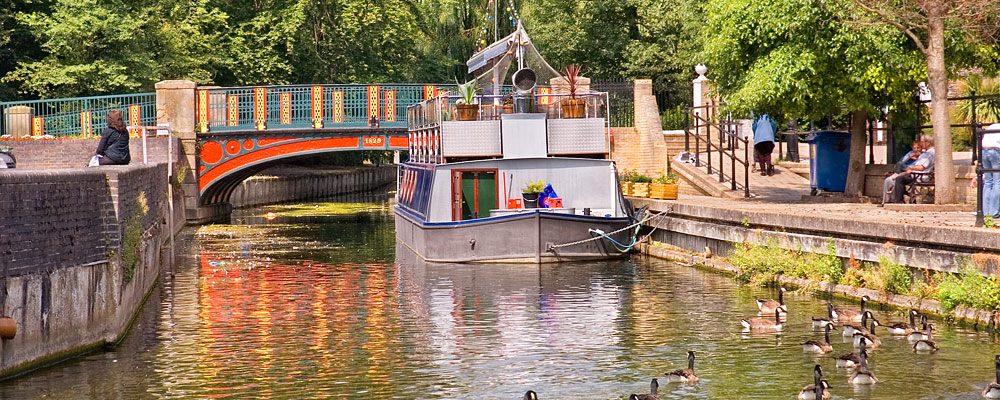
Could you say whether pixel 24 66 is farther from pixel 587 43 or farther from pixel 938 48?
pixel 938 48

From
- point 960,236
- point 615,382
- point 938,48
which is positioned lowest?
point 615,382

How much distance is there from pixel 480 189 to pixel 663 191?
16.0 feet

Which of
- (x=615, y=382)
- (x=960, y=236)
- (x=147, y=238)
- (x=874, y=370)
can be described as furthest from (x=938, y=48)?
(x=147, y=238)

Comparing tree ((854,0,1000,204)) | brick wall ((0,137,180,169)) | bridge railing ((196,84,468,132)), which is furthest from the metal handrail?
brick wall ((0,137,180,169))

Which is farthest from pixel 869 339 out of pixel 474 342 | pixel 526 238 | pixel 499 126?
pixel 499 126

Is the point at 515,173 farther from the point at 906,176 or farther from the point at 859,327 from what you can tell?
the point at 859,327

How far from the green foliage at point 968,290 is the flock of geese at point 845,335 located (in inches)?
19.2

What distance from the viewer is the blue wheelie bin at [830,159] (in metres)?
31.6

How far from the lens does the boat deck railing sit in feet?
98.5

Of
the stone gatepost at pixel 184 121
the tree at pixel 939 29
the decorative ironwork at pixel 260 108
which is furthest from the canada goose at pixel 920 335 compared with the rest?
the stone gatepost at pixel 184 121

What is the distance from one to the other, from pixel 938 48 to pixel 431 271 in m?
11.2

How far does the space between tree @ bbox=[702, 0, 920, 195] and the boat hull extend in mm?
4059

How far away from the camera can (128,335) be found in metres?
19.1

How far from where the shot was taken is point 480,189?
1190 inches
